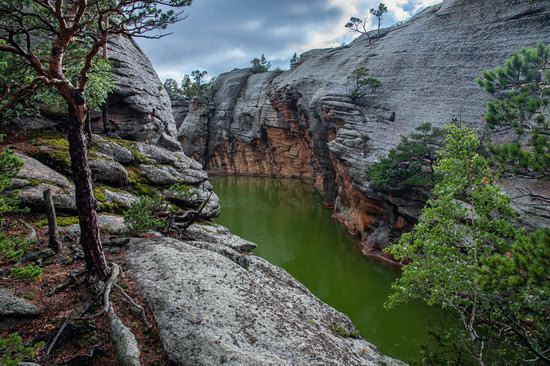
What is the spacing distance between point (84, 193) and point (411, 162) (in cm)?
1781

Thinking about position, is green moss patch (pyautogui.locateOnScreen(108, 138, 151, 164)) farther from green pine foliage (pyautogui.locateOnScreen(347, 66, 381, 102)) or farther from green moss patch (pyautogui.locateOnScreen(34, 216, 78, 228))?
green pine foliage (pyautogui.locateOnScreen(347, 66, 381, 102))

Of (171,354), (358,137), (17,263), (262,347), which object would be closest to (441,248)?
(262,347)

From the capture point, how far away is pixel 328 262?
68.1 feet

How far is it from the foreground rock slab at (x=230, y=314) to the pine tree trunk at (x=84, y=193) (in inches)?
34.2

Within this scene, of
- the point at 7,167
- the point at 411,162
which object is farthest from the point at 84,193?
the point at 411,162

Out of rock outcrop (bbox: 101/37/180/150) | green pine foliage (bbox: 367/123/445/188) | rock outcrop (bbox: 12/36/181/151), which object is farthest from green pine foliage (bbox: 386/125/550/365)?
rock outcrop (bbox: 101/37/180/150)

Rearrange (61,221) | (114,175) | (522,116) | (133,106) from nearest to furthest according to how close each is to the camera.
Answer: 1. (61,221)
2. (522,116)
3. (114,175)
4. (133,106)

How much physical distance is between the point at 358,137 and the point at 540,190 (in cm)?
1310

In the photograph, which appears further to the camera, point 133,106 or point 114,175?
point 133,106

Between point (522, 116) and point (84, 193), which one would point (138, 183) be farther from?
point (522, 116)

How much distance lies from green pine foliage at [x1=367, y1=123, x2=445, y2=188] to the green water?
5245 mm

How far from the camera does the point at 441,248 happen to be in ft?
25.4

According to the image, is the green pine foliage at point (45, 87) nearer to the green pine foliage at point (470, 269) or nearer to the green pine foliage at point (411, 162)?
the green pine foliage at point (470, 269)

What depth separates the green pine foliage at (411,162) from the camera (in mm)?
18891
